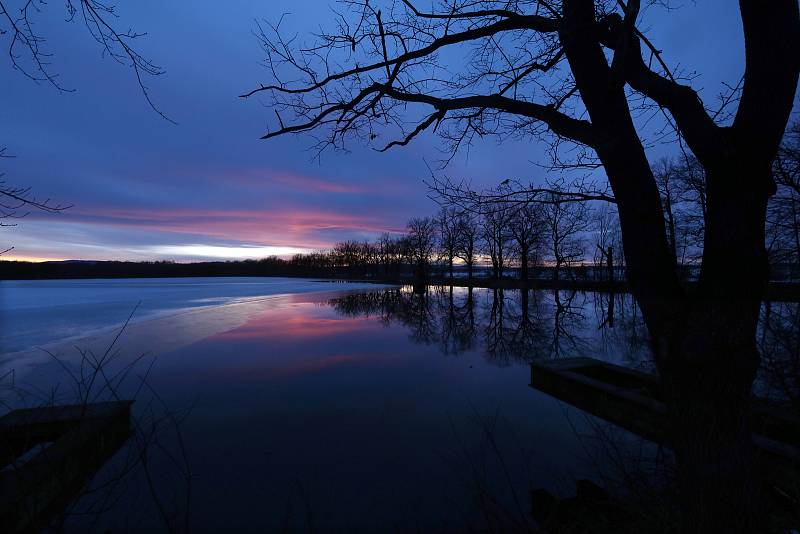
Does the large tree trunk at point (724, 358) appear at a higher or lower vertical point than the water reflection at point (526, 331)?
higher

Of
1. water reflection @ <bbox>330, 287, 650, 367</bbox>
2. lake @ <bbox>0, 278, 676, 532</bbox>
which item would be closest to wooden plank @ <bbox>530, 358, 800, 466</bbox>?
lake @ <bbox>0, 278, 676, 532</bbox>

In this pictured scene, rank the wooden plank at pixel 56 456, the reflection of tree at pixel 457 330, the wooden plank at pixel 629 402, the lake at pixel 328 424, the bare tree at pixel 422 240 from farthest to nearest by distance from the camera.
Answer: the bare tree at pixel 422 240
the reflection of tree at pixel 457 330
the wooden plank at pixel 629 402
the lake at pixel 328 424
the wooden plank at pixel 56 456

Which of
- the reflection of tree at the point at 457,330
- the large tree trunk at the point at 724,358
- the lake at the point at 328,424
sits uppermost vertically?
the large tree trunk at the point at 724,358

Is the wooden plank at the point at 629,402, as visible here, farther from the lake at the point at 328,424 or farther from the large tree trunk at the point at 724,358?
the large tree trunk at the point at 724,358

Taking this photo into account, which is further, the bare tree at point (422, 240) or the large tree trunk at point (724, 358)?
the bare tree at point (422, 240)

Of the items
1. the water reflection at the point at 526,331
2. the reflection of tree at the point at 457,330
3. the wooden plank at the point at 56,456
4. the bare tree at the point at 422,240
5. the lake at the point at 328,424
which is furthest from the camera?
the bare tree at the point at 422,240

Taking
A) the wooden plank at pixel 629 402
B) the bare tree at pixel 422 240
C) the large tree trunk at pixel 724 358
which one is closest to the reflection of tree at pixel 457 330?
the wooden plank at pixel 629 402

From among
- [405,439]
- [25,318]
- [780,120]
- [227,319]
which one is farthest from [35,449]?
[25,318]

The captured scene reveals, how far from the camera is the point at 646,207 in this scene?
2461mm

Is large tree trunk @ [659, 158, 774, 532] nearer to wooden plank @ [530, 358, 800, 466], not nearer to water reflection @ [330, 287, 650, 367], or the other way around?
wooden plank @ [530, 358, 800, 466]

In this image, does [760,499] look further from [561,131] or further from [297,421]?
[297,421]

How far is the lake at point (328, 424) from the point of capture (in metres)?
4.46

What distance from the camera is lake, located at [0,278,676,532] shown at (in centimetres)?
446

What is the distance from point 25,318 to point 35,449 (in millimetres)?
19342
